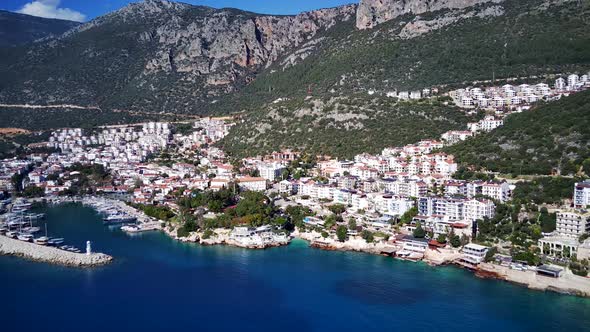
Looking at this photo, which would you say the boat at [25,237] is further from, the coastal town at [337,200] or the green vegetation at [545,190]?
the green vegetation at [545,190]

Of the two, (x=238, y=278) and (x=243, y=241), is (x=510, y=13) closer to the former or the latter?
(x=243, y=241)

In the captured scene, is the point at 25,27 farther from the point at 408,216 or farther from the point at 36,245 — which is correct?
the point at 408,216

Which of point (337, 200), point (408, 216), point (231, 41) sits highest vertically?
point (231, 41)

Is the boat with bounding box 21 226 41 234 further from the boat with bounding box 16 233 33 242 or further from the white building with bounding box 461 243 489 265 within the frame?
the white building with bounding box 461 243 489 265

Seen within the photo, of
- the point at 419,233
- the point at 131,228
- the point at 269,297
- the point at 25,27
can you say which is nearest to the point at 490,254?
the point at 419,233

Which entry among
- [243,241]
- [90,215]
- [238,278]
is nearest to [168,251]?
[243,241]

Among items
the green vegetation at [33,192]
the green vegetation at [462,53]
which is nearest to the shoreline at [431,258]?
the green vegetation at [33,192]
